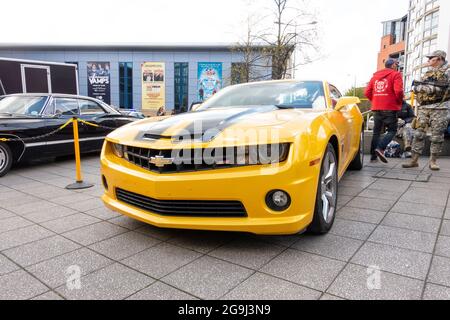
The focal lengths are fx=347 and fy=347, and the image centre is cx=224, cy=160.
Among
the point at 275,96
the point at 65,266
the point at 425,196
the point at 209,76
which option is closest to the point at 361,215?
the point at 425,196

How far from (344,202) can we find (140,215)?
2.24 metres

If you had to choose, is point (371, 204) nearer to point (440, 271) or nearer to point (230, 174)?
point (440, 271)

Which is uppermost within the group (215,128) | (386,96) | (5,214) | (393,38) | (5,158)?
(393,38)

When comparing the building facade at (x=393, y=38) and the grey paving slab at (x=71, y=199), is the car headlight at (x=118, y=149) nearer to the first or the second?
the grey paving slab at (x=71, y=199)

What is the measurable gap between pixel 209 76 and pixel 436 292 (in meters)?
37.4

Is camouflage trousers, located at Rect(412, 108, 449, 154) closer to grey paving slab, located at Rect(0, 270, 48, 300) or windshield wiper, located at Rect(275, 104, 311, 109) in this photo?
windshield wiper, located at Rect(275, 104, 311, 109)

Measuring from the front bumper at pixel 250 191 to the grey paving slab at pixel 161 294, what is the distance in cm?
49

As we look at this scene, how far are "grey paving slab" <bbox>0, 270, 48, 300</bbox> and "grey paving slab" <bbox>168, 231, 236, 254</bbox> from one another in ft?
3.07

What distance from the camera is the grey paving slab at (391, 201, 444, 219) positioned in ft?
10.8

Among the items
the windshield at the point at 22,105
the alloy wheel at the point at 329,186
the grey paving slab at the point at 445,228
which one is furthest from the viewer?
the windshield at the point at 22,105

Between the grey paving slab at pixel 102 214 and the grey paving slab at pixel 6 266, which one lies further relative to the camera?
the grey paving slab at pixel 102 214

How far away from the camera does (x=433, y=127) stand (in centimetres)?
542

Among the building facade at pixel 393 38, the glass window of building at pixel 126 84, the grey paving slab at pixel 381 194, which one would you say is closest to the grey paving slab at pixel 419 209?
the grey paving slab at pixel 381 194

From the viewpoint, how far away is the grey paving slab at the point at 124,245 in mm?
2479
